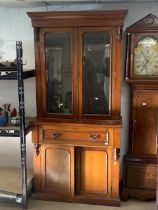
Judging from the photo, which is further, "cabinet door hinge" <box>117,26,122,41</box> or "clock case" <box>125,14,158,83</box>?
"clock case" <box>125,14,158,83</box>

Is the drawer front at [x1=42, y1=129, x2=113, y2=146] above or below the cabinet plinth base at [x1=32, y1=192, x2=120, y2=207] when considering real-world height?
above

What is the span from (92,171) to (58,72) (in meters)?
1.09

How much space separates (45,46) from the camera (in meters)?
2.69

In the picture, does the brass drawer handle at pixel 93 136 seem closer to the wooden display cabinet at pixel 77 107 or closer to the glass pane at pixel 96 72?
the wooden display cabinet at pixel 77 107

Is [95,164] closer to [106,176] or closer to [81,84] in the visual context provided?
[106,176]

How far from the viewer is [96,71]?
2674 mm

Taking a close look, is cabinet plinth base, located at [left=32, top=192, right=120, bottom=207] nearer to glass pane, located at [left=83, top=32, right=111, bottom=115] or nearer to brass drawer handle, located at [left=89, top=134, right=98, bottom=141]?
brass drawer handle, located at [left=89, top=134, right=98, bottom=141]

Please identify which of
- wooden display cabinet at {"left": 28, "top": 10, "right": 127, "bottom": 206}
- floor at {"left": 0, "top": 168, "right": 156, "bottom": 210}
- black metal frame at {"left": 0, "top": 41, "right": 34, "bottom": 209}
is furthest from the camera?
floor at {"left": 0, "top": 168, "right": 156, "bottom": 210}

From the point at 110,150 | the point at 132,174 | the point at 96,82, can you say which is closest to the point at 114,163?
the point at 110,150

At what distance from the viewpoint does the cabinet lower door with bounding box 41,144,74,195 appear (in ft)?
8.97

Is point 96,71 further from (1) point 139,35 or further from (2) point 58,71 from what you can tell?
(1) point 139,35

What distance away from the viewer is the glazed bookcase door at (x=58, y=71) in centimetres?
265

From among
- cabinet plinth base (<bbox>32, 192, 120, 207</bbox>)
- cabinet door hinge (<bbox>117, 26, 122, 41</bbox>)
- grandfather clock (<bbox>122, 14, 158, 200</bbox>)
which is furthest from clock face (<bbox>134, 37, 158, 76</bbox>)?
cabinet plinth base (<bbox>32, 192, 120, 207</bbox>)

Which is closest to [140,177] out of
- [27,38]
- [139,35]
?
[139,35]
